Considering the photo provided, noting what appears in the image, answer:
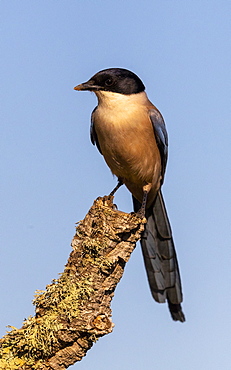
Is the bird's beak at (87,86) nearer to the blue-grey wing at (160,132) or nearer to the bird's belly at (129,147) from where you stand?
the bird's belly at (129,147)

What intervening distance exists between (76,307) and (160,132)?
9.21ft

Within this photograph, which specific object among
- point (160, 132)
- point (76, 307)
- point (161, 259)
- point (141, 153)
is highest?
point (160, 132)

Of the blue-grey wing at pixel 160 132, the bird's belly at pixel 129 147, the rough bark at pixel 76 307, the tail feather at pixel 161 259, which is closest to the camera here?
the rough bark at pixel 76 307

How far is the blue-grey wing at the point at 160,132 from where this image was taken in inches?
245

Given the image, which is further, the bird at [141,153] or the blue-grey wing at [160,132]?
the blue-grey wing at [160,132]

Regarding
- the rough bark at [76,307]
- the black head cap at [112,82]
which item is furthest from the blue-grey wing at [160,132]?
the rough bark at [76,307]

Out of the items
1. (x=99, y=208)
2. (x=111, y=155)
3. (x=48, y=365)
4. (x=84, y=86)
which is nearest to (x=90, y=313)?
(x=48, y=365)

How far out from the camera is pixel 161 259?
6.74 meters

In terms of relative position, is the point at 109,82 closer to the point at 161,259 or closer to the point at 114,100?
the point at 114,100

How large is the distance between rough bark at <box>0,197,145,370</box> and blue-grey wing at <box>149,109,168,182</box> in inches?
75.3

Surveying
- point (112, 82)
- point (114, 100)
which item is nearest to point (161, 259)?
point (114, 100)

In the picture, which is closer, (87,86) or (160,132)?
(87,86)

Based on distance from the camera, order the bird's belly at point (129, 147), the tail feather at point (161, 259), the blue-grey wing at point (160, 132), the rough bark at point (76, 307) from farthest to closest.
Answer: the tail feather at point (161, 259) < the blue-grey wing at point (160, 132) < the bird's belly at point (129, 147) < the rough bark at point (76, 307)

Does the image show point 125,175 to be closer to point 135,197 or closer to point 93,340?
A: point 135,197
